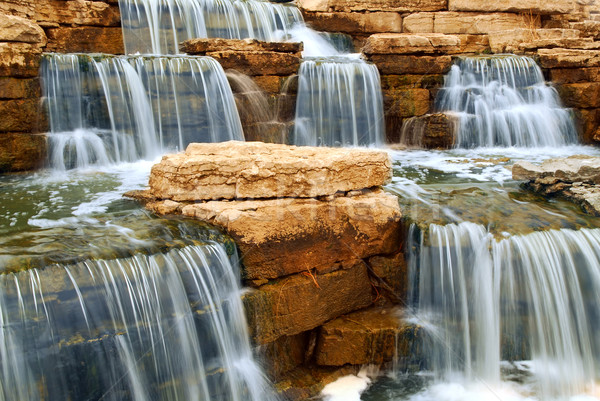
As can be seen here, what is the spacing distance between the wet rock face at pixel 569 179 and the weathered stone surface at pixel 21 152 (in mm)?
5703

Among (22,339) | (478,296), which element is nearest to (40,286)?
(22,339)

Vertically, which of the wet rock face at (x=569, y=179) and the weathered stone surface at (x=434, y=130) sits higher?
the weathered stone surface at (x=434, y=130)

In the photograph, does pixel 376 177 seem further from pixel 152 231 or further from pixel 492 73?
pixel 492 73

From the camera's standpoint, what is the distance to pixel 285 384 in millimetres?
4109

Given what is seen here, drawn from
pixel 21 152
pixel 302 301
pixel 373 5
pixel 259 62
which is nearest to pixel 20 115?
pixel 21 152

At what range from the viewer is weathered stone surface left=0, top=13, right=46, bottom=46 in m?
7.30

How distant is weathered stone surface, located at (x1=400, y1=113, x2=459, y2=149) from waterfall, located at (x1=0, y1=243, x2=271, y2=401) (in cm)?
597

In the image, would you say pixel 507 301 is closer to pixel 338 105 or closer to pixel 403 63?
pixel 338 105

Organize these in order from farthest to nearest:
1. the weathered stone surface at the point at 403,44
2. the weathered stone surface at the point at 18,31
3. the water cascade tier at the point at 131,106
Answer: the weathered stone surface at the point at 403,44 → the water cascade tier at the point at 131,106 → the weathered stone surface at the point at 18,31

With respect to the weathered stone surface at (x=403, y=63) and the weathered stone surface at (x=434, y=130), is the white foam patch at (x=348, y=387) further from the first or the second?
the weathered stone surface at (x=403, y=63)

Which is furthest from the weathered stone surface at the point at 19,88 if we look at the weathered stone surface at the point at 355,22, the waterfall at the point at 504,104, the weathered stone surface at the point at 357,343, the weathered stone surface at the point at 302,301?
the weathered stone surface at the point at 355,22

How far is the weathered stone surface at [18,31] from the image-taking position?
730 cm

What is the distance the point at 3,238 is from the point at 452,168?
5.55m

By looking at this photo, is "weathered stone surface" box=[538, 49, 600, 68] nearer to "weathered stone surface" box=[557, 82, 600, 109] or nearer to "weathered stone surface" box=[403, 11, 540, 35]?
"weathered stone surface" box=[557, 82, 600, 109]
